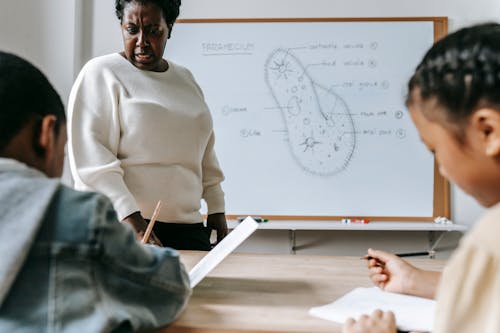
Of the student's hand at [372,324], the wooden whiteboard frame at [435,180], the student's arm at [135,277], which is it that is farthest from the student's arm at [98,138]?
the wooden whiteboard frame at [435,180]

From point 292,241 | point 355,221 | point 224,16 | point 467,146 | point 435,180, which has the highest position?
point 224,16

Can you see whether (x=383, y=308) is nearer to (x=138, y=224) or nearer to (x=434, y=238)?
(x=138, y=224)

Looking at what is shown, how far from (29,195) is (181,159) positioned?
31.5 inches

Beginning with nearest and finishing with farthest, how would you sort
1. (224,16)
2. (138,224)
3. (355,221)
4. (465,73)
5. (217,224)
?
(465,73), (138,224), (217,224), (355,221), (224,16)

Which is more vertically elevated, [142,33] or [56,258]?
[142,33]

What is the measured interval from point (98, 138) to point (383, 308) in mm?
834

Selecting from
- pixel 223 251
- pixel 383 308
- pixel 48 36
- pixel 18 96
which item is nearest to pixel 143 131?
pixel 223 251

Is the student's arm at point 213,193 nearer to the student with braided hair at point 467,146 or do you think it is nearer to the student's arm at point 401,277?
the student's arm at point 401,277

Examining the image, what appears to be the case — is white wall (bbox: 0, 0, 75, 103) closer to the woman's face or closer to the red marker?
the woman's face

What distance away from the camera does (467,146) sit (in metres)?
0.65

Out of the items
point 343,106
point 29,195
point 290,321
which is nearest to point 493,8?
point 343,106

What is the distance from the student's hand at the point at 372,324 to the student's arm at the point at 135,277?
0.25 m

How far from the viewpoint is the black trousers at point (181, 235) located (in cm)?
144

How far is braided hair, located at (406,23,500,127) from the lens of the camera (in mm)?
617
